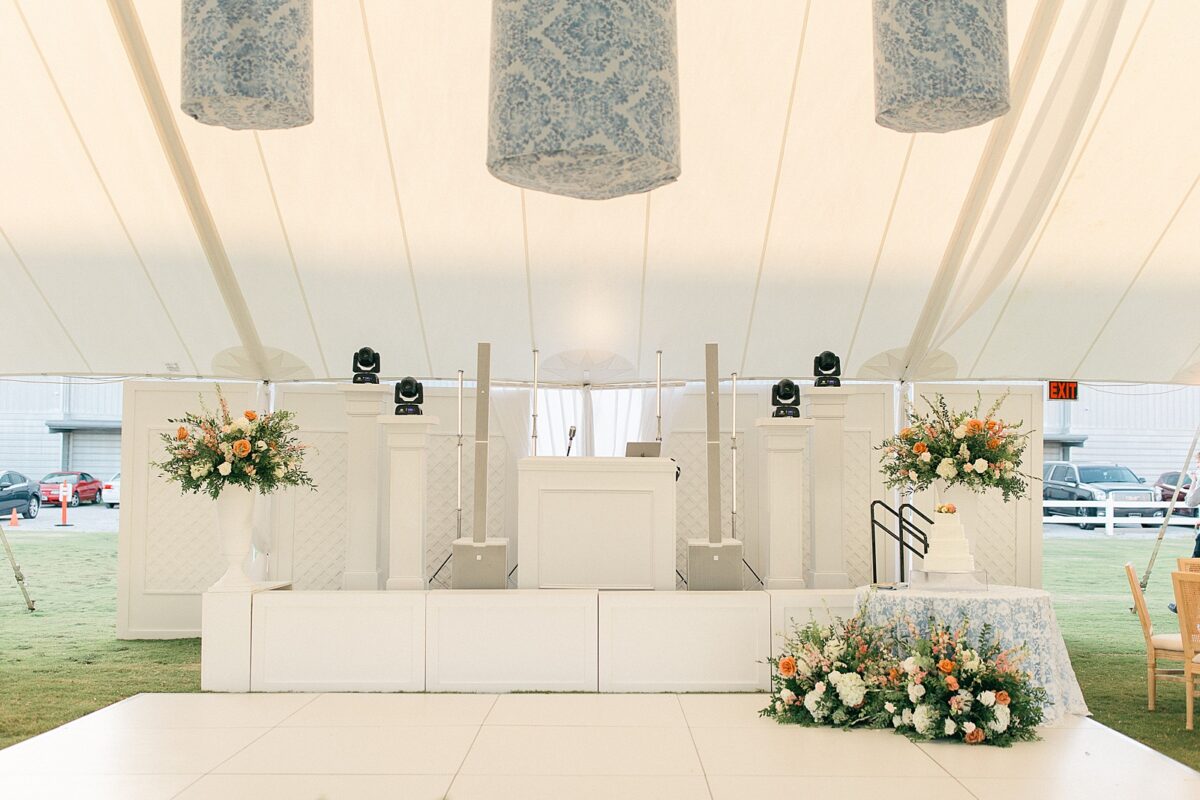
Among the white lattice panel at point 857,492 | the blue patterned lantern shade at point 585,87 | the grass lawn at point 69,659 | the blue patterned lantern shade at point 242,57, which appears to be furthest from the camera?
the white lattice panel at point 857,492

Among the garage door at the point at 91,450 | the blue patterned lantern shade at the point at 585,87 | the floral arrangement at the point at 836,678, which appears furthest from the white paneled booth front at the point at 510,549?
the garage door at the point at 91,450

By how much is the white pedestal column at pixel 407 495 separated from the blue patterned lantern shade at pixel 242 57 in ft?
15.6

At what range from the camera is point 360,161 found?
7566 millimetres

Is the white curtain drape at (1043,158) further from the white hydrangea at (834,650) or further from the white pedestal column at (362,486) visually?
the white pedestal column at (362,486)

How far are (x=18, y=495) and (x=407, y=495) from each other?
15215mm

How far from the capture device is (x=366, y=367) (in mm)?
7676

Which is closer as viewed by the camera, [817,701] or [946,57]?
[946,57]

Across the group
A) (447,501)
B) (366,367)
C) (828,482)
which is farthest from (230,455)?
(828,482)

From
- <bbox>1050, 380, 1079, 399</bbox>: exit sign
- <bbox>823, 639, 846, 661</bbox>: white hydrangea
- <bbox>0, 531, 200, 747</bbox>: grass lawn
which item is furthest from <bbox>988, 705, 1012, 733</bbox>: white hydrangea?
<bbox>1050, 380, 1079, 399</bbox>: exit sign

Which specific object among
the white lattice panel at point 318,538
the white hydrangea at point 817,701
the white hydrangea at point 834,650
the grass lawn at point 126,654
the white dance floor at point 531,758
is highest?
the white lattice panel at point 318,538

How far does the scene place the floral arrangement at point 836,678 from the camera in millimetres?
5195

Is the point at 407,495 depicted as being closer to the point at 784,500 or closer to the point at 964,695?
→ the point at 784,500

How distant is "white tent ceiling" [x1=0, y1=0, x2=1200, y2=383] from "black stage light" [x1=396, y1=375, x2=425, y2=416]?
126cm

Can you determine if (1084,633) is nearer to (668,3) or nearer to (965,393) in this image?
(965,393)
